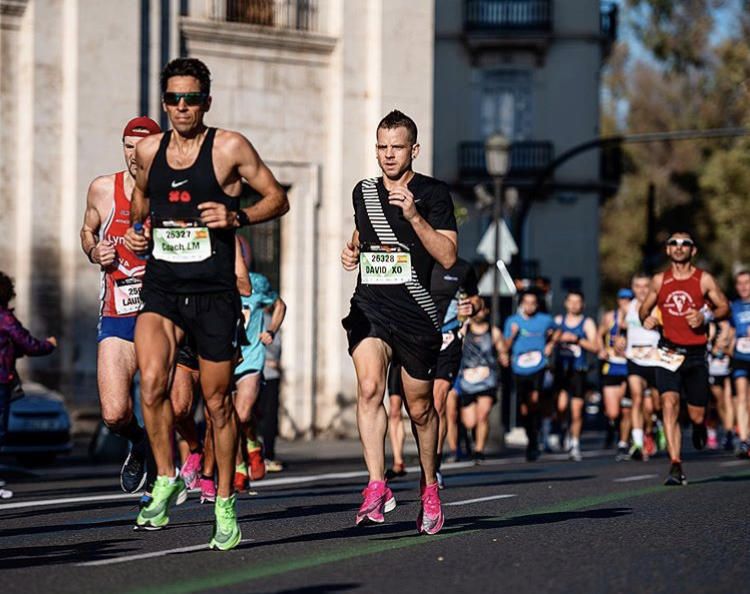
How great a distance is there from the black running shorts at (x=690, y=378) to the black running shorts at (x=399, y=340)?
5876mm

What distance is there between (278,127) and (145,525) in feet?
55.0

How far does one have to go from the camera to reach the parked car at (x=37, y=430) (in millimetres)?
18797

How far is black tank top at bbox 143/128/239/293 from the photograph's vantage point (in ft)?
29.0

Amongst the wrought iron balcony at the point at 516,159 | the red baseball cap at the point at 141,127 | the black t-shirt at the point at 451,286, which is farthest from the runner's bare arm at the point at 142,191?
the wrought iron balcony at the point at 516,159

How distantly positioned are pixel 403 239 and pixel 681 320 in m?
6.35

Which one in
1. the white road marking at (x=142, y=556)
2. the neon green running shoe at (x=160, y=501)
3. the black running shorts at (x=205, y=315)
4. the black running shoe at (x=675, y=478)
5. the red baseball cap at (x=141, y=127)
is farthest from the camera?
the black running shoe at (x=675, y=478)

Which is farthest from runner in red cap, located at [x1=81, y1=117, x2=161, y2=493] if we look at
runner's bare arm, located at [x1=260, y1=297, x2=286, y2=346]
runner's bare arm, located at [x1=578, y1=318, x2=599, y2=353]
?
runner's bare arm, located at [x1=578, y1=318, x2=599, y2=353]

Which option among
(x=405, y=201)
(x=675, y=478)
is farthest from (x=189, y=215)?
(x=675, y=478)

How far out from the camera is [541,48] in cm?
4856

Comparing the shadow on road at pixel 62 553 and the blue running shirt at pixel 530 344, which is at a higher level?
the blue running shirt at pixel 530 344

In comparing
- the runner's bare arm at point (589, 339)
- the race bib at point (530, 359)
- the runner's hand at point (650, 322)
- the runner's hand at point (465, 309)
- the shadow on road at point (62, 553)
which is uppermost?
the runner's hand at point (465, 309)

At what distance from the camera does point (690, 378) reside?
1570 centimetres

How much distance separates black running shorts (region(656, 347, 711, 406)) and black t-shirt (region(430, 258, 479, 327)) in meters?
1.66

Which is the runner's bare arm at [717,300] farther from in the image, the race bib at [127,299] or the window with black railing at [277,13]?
the window with black railing at [277,13]
